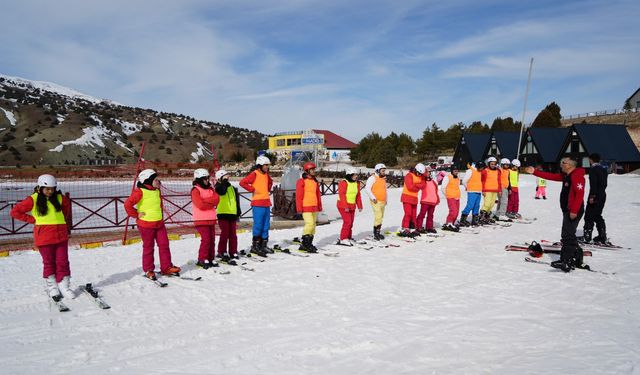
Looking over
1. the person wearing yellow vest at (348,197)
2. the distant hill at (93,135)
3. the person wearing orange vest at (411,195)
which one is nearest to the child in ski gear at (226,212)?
the person wearing yellow vest at (348,197)

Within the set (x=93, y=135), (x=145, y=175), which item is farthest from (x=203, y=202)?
(x=93, y=135)

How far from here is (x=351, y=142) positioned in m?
101

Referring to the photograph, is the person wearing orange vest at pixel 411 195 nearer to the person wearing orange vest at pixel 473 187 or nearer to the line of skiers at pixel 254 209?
the line of skiers at pixel 254 209

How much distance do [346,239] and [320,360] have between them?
6.04 meters

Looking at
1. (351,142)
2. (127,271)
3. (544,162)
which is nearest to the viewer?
(127,271)

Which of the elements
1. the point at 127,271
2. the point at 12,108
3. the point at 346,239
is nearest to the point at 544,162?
the point at 346,239

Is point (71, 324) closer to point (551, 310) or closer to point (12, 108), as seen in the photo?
point (551, 310)

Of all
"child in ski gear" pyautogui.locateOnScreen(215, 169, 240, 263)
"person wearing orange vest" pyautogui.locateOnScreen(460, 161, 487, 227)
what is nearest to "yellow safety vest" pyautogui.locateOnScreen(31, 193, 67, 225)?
"child in ski gear" pyautogui.locateOnScreen(215, 169, 240, 263)

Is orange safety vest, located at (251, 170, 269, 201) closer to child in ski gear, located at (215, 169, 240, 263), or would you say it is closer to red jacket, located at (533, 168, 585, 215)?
child in ski gear, located at (215, 169, 240, 263)

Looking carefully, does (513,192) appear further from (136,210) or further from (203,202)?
(136,210)

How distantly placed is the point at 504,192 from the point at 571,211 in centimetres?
718

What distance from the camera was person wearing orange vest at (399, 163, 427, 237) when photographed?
10422 millimetres

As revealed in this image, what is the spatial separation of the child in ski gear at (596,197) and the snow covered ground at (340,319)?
102cm

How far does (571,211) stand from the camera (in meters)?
6.80
